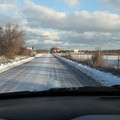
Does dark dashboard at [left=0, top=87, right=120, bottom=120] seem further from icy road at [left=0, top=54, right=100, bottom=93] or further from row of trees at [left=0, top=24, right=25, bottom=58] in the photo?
row of trees at [left=0, top=24, right=25, bottom=58]

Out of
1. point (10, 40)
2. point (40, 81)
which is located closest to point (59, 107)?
point (40, 81)

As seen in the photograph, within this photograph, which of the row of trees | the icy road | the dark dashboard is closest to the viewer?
the dark dashboard

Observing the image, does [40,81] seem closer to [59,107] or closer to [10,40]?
[59,107]

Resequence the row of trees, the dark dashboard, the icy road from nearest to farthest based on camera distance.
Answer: the dark dashboard < the icy road < the row of trees

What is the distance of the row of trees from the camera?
85938mm

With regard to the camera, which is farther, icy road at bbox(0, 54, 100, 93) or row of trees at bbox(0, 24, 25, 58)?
row of trees at bbox(0, 24, 25, 58)

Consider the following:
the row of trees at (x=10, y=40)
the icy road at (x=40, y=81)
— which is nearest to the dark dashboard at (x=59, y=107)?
the icy road at (x=40, y=81)

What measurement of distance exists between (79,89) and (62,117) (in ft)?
5.48

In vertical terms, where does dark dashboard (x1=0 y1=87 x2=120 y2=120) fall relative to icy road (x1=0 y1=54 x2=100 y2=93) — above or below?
above

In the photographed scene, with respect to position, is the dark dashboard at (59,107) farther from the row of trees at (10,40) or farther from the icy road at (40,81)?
the row of trees at (10,40)

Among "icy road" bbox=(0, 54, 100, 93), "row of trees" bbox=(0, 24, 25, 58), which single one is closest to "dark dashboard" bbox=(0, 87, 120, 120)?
"icy road" bbox=(0, 54, 100, 93)

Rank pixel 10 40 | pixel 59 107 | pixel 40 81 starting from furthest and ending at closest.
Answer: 1. pixel 10 40
2. pixel 40 81
3. pixel 59 107

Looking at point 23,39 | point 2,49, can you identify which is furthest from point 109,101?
point 23,39

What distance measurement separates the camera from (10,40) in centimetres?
8762
